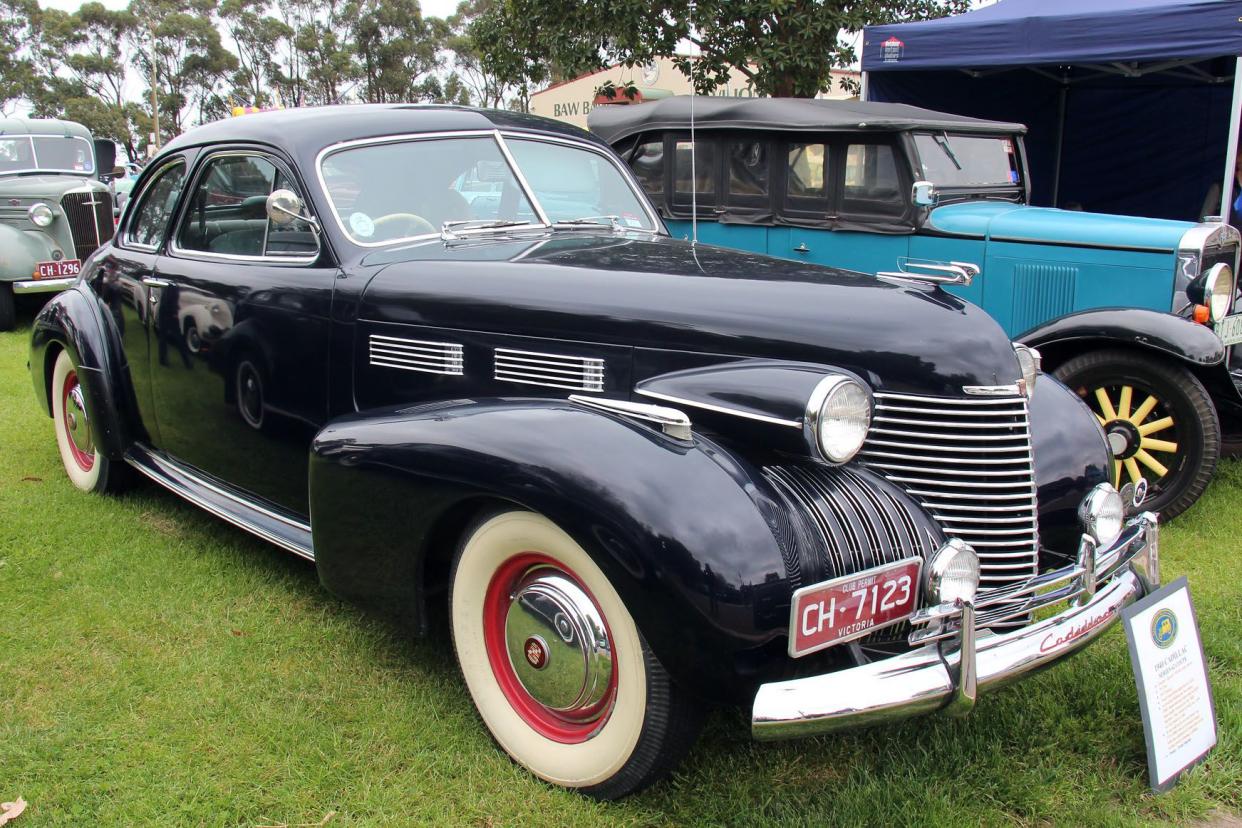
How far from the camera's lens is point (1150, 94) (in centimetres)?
913

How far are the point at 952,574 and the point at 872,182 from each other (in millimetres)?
Result: 4150

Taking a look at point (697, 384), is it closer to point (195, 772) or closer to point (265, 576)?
point (195, 772)

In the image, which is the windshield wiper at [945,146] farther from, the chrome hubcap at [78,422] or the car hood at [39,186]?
the car hood at [39,186]

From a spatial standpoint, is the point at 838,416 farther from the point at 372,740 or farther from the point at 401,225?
the point at 401,225

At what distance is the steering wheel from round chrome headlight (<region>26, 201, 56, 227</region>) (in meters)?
7.82

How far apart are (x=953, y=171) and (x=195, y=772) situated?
523 cm

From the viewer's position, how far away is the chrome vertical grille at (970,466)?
2.41 metres

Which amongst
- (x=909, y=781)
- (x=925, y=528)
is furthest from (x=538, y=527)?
(x=909, y=781)

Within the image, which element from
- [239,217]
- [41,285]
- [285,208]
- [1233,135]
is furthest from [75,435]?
[1233,135]

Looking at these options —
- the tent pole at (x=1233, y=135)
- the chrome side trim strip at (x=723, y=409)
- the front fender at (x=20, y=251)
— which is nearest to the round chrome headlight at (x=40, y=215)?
the front fender at (x=20, y=251)

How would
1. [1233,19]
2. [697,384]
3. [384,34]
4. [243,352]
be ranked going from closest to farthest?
1. [697,384]
2. [243,352]
3. [1233,19]
4. [384,34]

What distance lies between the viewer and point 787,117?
6066 mm

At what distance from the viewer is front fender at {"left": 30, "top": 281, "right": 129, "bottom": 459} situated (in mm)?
4211

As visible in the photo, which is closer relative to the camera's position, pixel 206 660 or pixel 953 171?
pixel 206 660
